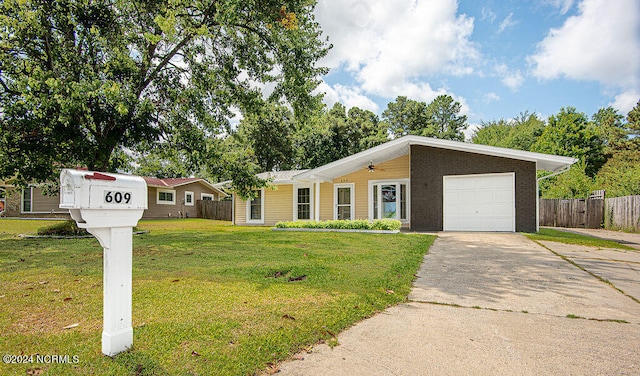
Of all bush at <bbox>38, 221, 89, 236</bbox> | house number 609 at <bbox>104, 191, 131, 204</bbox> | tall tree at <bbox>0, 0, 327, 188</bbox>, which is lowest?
bush at <bbox>38, 221, 89, 236</bbox>

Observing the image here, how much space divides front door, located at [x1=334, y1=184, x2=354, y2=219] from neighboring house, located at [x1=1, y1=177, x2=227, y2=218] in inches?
469

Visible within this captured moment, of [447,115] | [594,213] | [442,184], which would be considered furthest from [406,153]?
[447,115]

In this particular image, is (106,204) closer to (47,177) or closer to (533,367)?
(533,367)

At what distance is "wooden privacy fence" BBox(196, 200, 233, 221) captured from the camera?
87.2ft

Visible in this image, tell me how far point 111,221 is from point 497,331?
10.6 ft

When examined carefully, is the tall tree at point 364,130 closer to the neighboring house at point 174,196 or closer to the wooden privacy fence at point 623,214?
the neighboring house at point 174,196

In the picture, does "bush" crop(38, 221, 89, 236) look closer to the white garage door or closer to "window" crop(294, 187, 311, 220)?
"window" crop(294, 187, 311, 220)

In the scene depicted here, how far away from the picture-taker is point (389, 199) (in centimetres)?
1514

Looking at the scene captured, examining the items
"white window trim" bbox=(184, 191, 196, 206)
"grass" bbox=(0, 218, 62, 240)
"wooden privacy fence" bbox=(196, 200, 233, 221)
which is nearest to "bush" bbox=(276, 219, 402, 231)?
"grass" bbox=(0, 218, 62, 240)

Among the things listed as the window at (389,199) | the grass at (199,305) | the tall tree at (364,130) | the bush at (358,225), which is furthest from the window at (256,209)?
the tall tree at (364,130)

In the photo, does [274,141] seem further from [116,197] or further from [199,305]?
[116,197]

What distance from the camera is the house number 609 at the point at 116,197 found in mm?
2178

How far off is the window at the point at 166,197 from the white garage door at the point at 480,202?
2290 centimetres

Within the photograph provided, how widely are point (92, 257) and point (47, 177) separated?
5716 mm
